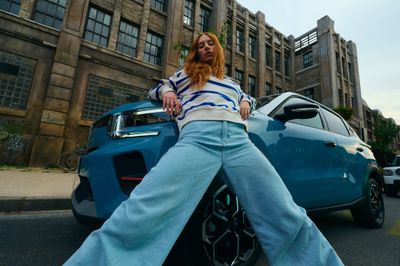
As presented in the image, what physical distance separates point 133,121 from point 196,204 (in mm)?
879

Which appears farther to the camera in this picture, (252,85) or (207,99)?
(252,85)

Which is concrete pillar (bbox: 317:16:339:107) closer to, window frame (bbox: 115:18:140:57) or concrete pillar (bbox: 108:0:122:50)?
window frame (bbox: 115:18:140:57)

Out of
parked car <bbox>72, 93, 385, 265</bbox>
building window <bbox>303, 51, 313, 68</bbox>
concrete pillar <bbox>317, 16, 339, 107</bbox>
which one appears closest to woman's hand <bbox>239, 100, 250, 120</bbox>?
parked car <bbox>72, 93, 385, 265</bbox>

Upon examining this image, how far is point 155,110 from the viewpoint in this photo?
1.68 meters

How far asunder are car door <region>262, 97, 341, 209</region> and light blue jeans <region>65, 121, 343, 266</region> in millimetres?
710

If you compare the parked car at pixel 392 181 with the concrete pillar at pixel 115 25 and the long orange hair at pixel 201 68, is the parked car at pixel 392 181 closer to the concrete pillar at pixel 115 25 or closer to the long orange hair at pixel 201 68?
the long orange hair at pixel 201 68

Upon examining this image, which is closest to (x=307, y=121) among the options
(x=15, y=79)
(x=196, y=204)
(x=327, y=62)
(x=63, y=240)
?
(x=196, y=204)

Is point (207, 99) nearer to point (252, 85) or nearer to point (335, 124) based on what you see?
point (335, 124)

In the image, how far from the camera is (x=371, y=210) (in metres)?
3.28

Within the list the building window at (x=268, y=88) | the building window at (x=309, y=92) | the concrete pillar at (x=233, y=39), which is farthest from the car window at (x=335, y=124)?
the building window at (x=309, y=92)

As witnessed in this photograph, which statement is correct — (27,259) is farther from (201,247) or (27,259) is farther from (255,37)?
(255,37)

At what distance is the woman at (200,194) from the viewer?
0.91 metres

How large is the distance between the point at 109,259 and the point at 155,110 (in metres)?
1.06

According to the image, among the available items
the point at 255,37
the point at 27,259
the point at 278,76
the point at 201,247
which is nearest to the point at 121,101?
the point at 27,259
